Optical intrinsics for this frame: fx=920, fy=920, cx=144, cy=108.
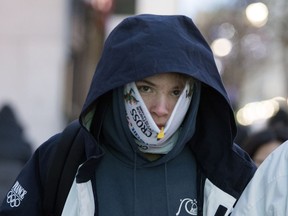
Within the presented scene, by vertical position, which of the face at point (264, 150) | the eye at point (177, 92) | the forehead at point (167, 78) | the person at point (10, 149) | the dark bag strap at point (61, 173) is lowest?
the person at point (10, 149)

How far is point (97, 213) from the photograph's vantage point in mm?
3701

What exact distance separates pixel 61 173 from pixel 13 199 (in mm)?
261

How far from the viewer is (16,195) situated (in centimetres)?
388

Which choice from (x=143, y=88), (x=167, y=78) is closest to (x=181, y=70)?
(x=167, y=78)

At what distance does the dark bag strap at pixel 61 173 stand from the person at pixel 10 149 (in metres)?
2.57

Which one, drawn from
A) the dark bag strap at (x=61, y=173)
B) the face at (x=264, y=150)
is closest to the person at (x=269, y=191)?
the dark bag strap at (x=61, y=173)

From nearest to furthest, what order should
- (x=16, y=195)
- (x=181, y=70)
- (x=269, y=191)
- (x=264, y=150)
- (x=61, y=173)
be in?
(x=269, y=191)
(x=181, y=70)
(x=61, y=173)
(x=16, y=195)
(x=264, y=150)

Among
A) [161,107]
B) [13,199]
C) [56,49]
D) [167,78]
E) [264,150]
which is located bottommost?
[56,49]

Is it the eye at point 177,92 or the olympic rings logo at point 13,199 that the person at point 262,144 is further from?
the olympic rings logo at point 13,199

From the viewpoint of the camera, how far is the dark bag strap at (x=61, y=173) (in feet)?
12.4

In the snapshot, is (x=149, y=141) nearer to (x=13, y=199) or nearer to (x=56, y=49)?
(x=13, y=199)

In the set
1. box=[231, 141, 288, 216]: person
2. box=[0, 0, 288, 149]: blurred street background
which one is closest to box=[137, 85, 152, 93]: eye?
box=[231, 141, 288, 216]: person

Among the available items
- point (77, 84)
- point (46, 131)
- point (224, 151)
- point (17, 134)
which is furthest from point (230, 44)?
point (224, 151)

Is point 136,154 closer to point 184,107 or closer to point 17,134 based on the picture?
point 184,107
